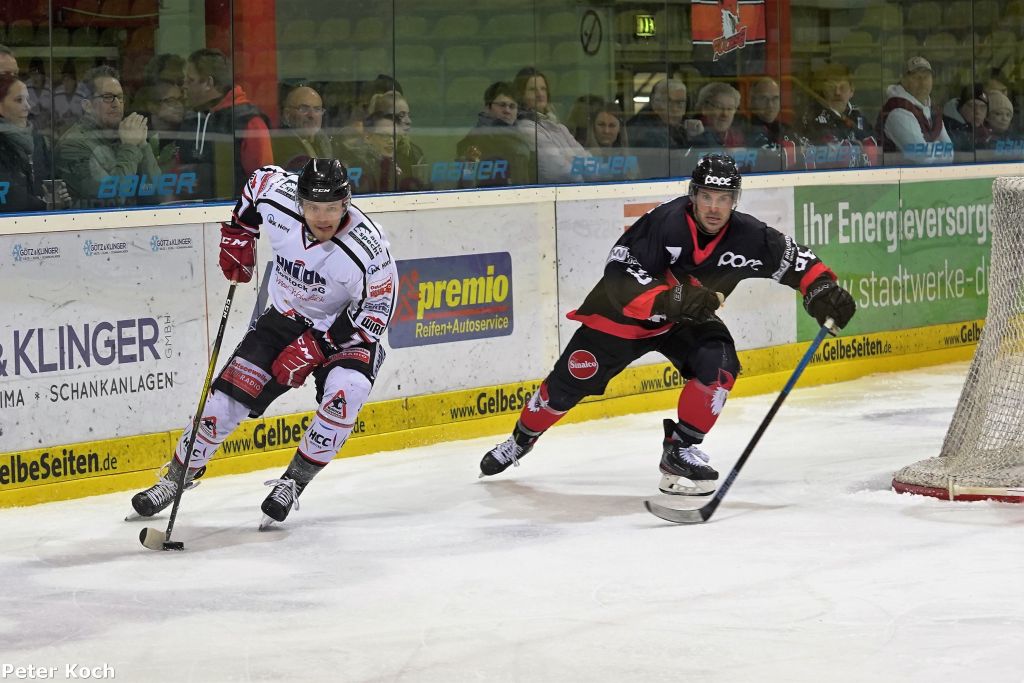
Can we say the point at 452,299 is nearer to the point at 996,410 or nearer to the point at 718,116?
the point at 718,116

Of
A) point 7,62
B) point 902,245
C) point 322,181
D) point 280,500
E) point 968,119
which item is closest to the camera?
point 322,181

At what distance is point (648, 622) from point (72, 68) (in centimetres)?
A: 299

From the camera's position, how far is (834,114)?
8586mm

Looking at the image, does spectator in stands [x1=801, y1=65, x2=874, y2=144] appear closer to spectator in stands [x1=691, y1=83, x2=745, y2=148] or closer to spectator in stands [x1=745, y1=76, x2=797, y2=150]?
spectator in stands [x1=745, y1=76, x2=797, y2=150]

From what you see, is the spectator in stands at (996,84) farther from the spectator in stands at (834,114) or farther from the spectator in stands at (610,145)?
the spectator in stands at (610,145)

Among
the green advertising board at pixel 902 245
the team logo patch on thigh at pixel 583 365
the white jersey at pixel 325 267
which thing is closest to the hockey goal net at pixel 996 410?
the team logo patch on thigh at pixel 583 365

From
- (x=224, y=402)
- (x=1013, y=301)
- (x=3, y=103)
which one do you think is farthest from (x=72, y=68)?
(x=1013, y=301)

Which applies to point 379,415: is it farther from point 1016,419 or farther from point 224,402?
point 1016,419

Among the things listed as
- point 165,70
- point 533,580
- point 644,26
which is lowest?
point 533,580

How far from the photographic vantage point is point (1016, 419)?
18.1 ft

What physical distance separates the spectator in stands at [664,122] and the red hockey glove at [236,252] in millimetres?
2797

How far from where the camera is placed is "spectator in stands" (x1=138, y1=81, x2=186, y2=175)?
6.00 m

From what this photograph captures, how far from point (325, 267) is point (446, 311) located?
171 cm

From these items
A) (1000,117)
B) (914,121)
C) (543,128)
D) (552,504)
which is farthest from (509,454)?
(1000,117)
